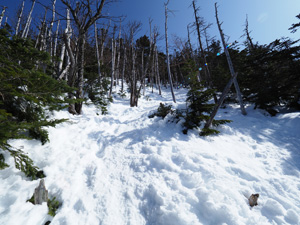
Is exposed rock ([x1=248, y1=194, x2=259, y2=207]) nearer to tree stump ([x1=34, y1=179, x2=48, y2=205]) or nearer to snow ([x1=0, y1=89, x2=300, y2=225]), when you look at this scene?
snow ([x1=0, y1=89, x2=300, y2=225])

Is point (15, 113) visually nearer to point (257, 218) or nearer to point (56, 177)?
point (56, 177)

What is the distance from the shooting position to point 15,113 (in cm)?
303

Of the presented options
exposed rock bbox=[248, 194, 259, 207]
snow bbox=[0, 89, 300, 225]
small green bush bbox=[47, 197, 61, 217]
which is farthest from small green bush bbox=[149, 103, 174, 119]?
small green bush bbox=[47, 197, 61, 217]

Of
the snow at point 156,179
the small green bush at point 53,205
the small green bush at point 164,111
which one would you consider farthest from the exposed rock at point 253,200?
the small green bush at point 164,111

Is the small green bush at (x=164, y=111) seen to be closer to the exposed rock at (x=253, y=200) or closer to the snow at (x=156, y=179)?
the snow at (x=156, y=179)

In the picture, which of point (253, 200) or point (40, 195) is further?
point (253, 200)

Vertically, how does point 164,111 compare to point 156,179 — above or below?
above

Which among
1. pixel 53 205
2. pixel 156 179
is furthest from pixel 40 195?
pixel 156 179

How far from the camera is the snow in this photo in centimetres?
197

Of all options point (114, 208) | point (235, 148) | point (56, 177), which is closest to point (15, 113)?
point (56, 177)

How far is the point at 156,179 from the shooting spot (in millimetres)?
2662

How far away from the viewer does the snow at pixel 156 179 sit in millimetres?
1974

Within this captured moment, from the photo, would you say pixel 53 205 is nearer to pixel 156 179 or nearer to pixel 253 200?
pixel 156 179

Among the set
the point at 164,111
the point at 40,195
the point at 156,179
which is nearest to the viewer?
the point at 40,195
